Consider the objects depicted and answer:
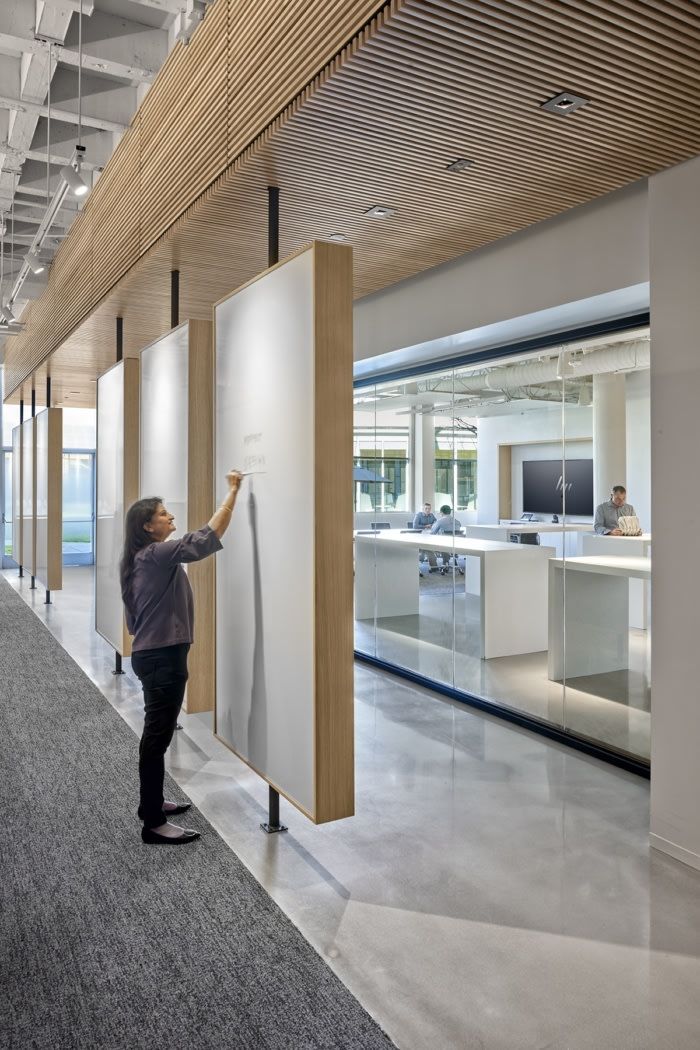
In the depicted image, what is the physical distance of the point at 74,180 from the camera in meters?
4.85

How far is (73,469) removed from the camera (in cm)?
1753

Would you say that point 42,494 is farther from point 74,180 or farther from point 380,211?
point 380,211

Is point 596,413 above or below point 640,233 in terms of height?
below

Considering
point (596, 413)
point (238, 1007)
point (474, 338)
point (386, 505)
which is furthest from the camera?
point (386, 505)

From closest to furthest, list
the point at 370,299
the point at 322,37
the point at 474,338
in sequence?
the point at 322,37 → the point at 474,338 → the point at 370,299

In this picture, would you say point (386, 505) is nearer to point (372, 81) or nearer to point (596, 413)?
point (596, 413)

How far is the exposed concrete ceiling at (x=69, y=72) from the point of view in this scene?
4.56 m

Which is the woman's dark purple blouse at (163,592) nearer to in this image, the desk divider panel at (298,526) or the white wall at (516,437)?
the desk divider panel at (298,526)

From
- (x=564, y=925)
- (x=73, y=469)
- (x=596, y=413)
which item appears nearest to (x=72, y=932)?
(x=564, y=925)

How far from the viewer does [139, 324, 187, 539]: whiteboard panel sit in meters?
5.09

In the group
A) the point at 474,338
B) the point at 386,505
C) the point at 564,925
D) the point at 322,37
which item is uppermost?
the point at 322,37

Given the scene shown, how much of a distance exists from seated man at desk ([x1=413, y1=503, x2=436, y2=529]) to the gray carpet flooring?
331cm

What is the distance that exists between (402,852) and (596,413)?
3.02 m

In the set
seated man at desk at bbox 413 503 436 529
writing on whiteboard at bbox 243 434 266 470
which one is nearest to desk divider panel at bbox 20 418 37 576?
seated man at desk at bbox 413 503 436 529
